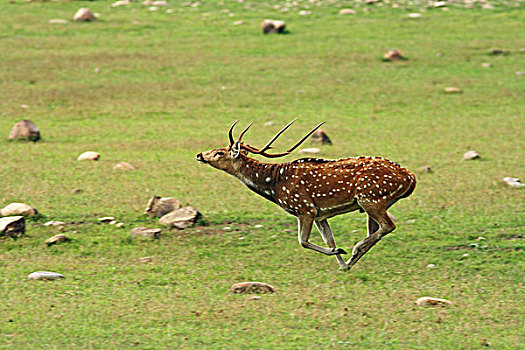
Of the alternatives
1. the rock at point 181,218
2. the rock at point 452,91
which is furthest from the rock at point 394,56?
the rock at point 181,218

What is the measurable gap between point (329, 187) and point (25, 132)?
7243 mm

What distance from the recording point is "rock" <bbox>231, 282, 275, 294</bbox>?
737 cm

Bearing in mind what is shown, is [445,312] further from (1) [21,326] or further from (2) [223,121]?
(2) [223,121]

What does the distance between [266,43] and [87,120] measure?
645 cm

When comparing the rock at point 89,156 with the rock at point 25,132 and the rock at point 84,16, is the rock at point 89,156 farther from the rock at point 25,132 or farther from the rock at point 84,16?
the rock at point 84,16

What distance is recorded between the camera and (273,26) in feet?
69.3

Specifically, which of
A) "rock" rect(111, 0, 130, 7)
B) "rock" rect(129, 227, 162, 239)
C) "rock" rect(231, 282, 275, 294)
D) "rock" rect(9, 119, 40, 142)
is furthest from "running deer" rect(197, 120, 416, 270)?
"rock" rect(111, 0, 130, 7)


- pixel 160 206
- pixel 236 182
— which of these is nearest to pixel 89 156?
pixel 236 182

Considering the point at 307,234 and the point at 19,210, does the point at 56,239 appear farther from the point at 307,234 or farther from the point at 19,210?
the point at 307,234

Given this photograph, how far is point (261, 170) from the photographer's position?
26.0ft

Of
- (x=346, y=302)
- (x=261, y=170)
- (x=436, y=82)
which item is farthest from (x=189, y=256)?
(x=436, y=82)

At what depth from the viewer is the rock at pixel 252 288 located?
7367 millimetres

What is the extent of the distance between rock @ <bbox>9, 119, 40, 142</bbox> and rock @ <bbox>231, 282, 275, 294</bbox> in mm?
7046

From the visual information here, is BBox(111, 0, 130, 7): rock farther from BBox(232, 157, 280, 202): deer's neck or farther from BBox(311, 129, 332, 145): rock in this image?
BBox(232, 157, 280, 202): deer's neck
